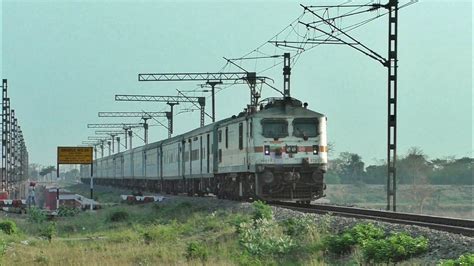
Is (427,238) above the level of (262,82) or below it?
below

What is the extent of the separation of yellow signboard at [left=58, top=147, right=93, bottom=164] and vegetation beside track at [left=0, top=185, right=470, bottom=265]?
17256mm

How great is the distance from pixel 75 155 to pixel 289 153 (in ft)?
72.9

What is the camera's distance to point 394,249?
48.6 feet

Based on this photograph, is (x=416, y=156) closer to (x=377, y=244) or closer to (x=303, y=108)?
(x=303, y=108)

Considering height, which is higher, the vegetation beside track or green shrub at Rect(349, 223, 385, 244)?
green shrub at Rect(349, 223, 385, 244)

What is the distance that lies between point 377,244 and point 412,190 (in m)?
53.6

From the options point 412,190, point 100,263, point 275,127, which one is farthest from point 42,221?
point 412,190

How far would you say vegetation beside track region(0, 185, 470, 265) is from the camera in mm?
17219

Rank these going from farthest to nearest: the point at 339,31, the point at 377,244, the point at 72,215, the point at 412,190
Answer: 1. the point at 412,190
2. the point at 72,215
3. the point at 339,31
4. the point at 377,244

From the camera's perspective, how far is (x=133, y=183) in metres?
76.9

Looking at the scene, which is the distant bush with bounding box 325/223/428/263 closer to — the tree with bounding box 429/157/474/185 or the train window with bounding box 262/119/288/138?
the train window with bounding box 262/119/288/138

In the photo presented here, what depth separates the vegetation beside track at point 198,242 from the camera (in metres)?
17.2

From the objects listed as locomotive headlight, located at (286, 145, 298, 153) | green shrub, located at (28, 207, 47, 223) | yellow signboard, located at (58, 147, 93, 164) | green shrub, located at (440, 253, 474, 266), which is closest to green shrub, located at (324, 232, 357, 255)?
green shrub, located at (440, 253, 474, 266)

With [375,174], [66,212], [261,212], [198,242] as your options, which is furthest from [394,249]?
[375,174]
